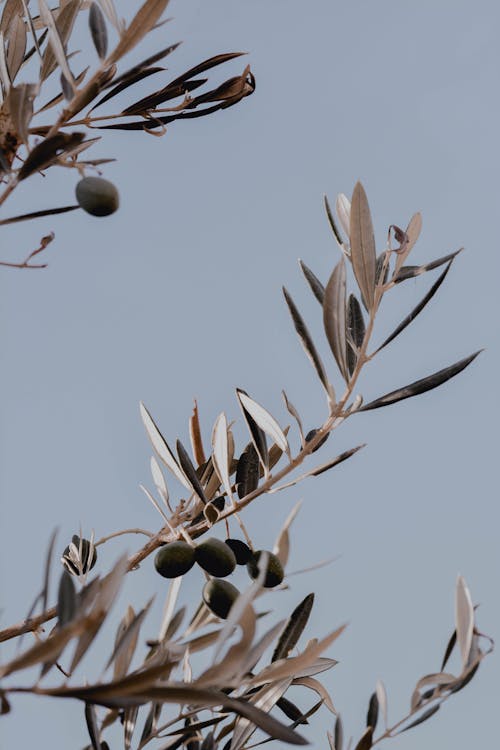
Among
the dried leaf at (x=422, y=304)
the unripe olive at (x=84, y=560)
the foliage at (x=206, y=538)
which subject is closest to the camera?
the foliage at (x=206, y=538)

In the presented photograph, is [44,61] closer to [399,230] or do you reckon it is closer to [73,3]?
[73,3]

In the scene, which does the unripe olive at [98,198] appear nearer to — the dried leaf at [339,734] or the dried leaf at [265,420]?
the dried leaf at [265,420]

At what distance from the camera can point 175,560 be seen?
4.77 ft

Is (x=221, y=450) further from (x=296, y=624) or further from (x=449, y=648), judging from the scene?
(x=449, y=648)

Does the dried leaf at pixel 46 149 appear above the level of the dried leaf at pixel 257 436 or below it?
above

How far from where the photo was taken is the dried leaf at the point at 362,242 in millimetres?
1604

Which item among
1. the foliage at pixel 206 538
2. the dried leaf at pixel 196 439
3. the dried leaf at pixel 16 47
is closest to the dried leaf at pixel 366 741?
the foliage at pixel 206 538

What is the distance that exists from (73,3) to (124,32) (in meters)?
0.60

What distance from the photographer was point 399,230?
174 cm

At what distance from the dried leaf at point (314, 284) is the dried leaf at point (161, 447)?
38 centimetres

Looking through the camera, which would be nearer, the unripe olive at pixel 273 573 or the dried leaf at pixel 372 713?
the unripe olive at pixel 273 573

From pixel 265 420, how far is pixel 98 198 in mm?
498

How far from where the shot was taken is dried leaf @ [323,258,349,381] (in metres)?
1.57

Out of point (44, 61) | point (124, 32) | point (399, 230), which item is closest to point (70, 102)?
point (124, 32)
